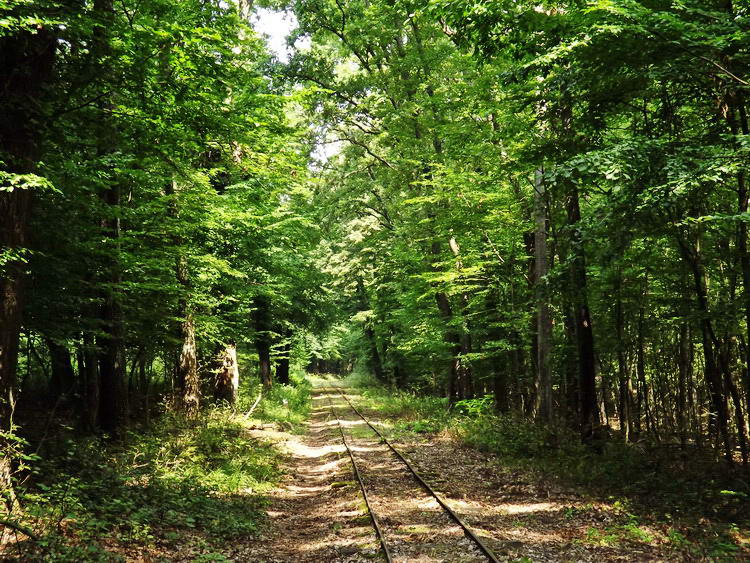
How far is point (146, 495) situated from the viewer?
7555 millimetres

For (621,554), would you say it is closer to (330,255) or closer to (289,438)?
(289,438)

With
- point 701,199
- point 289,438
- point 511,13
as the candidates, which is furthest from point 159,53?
point 289,438

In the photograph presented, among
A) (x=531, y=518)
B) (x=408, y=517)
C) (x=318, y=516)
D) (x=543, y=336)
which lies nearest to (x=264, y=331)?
(x=543, y=336)

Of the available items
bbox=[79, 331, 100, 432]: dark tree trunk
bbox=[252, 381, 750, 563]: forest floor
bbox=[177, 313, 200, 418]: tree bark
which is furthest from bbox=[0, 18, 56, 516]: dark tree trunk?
bbox=[177, 313, 200, 418]: tree bark

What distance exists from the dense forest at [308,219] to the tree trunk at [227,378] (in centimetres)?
10

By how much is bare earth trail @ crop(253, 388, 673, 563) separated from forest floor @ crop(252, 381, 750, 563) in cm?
2

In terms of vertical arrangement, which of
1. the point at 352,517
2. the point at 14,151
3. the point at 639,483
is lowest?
the point at 352,517

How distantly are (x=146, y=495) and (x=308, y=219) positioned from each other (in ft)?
29.1

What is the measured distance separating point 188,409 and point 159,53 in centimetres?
940

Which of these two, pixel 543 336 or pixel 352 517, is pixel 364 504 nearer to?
pixel 352 517

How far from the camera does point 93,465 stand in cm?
748

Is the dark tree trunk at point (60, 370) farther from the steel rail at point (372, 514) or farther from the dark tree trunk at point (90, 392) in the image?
the steel rail at point (372, 514)

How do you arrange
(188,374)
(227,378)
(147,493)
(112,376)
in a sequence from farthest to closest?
(227,378), (188,374), (112,376), (147,493)

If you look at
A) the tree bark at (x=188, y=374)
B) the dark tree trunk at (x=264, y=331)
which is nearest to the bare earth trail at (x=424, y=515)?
the tree bark at (x=188, y=374)
